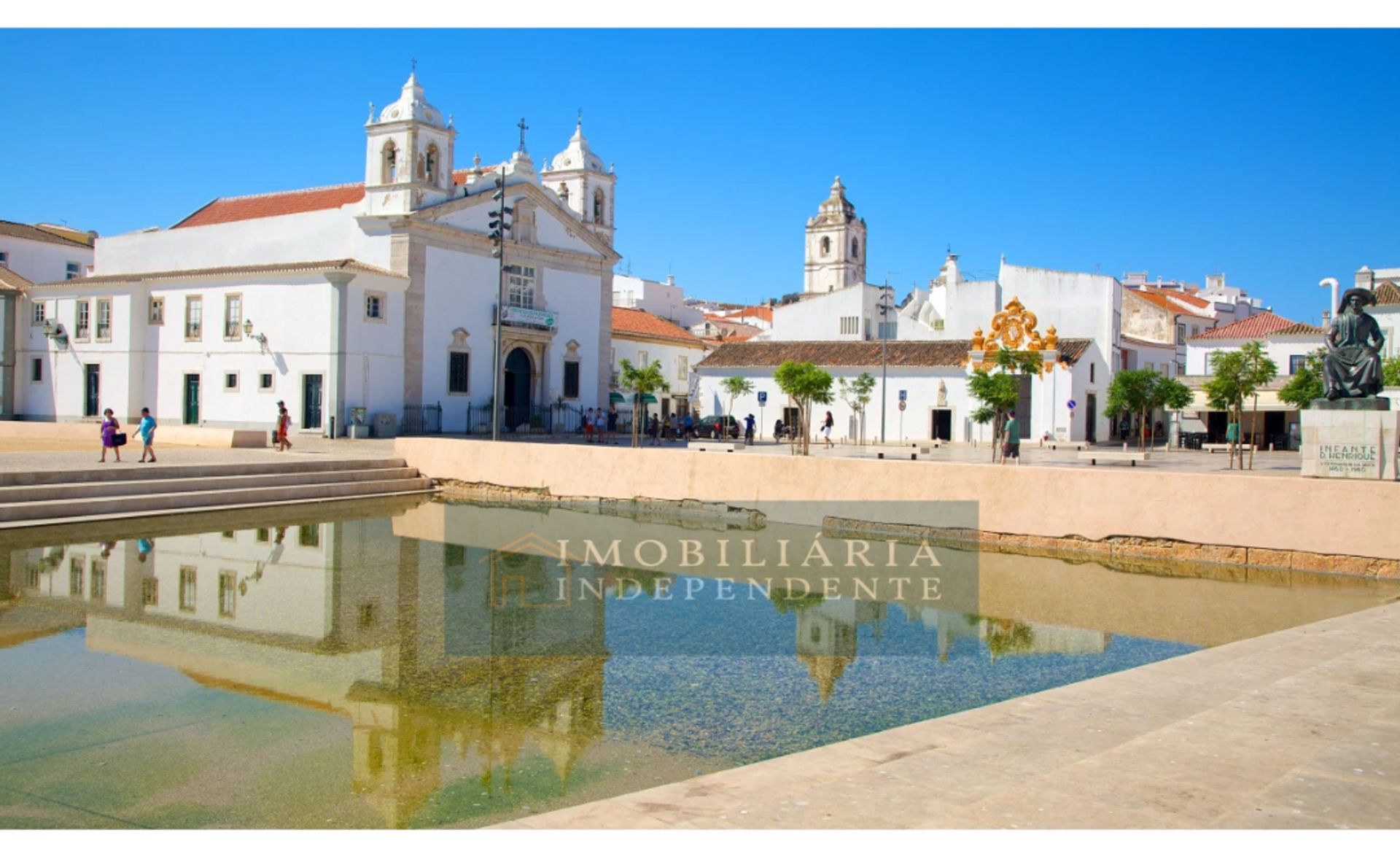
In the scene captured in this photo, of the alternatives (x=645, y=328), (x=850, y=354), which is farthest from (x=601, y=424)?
(x=850, y=354)

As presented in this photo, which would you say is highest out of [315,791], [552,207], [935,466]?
[552,207]

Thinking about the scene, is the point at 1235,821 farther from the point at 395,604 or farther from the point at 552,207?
the point at 552,207

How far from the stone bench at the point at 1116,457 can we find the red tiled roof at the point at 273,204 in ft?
77.9

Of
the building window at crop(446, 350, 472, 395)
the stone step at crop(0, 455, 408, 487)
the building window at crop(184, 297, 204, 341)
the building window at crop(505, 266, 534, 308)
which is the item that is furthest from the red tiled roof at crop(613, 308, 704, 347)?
the stone step at crop(0, 455, 408, 487)

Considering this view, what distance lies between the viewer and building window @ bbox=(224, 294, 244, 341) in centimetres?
3103

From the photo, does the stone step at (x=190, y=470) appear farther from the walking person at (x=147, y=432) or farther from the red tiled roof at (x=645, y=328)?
the red tiled roof at (x=645, y=328)

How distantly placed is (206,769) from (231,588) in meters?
5.51

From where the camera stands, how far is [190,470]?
56.5ft

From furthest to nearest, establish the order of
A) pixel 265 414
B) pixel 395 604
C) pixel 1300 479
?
1. pixel 265 414
2. pixel 1300 479
3. pixel 395 604

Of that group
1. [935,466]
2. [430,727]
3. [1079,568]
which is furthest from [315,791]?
[935,466]

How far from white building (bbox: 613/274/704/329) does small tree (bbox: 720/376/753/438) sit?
18.2 meters

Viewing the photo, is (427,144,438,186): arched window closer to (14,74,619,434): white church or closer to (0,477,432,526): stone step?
(14,74,619,434): white church

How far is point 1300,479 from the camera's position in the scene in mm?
11977

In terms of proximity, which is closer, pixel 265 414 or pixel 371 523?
pixel 371 523
